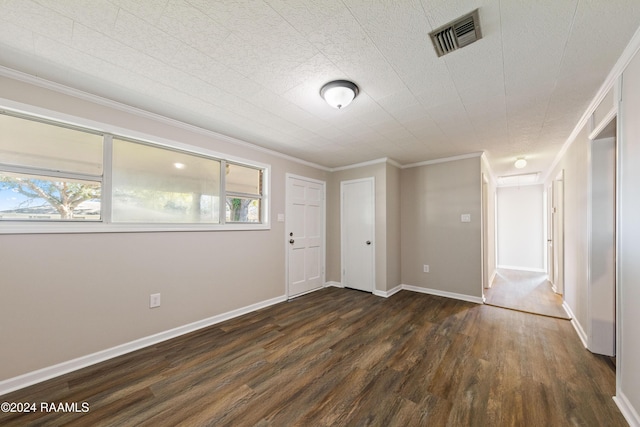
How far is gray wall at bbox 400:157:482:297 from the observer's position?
392 centimetres

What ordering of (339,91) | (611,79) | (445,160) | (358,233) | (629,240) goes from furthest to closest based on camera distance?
(358,233)
(445,160)
(339,91)
(611,79)
(629,240)

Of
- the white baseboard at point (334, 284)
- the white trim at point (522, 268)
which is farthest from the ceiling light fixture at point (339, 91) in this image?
the white trim at point (522, 268)

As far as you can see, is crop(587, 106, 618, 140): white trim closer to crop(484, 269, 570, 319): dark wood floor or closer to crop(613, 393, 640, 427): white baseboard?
crop(613, 393, 640, 427): white baseboard

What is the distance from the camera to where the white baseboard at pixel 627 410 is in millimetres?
1478

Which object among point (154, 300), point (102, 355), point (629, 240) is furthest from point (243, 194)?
point (629, 240)

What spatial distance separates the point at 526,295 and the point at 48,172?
6.59m

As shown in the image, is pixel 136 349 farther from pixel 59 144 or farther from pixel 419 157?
pixel 419 157

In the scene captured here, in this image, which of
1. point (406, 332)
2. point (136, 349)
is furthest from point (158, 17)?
point (406, 332)

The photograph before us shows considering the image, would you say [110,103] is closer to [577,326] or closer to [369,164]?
[369,164]

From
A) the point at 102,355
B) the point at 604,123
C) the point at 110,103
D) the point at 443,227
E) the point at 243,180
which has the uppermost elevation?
the point at 110,103

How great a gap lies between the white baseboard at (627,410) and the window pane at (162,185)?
3.92m

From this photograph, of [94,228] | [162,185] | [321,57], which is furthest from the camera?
[162,185]

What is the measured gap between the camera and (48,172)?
2.04 metres

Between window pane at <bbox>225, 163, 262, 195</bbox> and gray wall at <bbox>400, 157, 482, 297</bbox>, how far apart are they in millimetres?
2783
